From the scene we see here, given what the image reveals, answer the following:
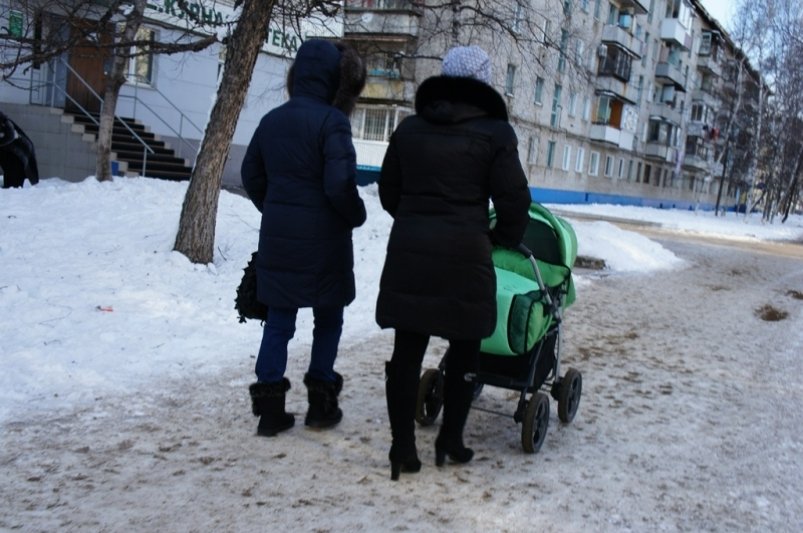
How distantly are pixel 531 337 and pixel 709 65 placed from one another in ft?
222

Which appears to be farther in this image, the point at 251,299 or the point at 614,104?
the point at 614,104

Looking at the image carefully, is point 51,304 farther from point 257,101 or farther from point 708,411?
point 257,101

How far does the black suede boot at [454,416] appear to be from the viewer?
3.76 m

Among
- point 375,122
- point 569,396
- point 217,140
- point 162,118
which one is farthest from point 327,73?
point 375,122

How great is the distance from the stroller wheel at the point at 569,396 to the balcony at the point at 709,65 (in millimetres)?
66268

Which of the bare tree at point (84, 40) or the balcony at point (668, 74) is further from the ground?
the balcony at point (668, 74)

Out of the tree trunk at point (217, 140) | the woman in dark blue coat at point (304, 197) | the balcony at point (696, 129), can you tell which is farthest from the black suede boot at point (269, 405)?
the balcony at point (696, 129)

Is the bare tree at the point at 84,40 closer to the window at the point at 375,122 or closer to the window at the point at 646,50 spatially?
the window at the point at 375,122

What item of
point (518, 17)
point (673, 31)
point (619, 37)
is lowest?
point (518, 17)

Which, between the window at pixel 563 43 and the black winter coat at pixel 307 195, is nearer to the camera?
the black winter coat at pixel 307 195

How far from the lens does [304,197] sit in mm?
3902

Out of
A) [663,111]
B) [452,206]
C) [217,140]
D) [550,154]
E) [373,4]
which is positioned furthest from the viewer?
[663,111]

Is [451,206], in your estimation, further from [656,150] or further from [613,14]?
[656,150]

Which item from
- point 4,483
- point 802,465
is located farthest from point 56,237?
point 802,465
